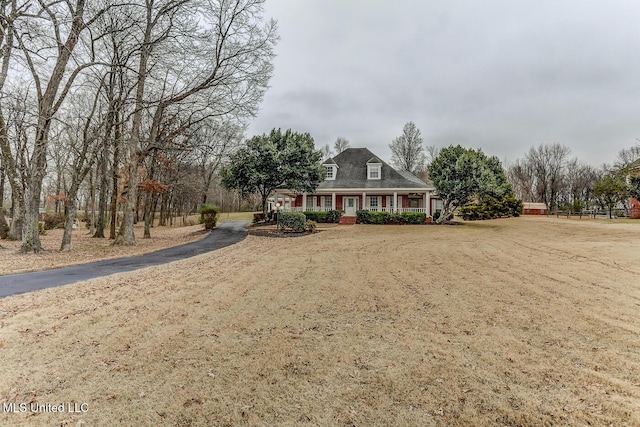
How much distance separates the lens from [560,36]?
50.5 feet

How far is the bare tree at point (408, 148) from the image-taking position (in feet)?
152

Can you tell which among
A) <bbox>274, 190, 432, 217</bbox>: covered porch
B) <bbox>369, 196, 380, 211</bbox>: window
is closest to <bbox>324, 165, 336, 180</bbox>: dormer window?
<bbox>274, 190, 432, 217</bbox>: covered porch

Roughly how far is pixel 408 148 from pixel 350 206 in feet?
78.1

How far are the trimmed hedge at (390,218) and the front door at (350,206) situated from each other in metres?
2.97

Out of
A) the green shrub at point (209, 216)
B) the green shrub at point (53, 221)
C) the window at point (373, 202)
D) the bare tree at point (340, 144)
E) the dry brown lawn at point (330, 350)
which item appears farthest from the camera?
the bare tree at point (340, 144)

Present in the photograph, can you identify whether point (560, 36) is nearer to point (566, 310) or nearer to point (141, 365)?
point (566, 310)

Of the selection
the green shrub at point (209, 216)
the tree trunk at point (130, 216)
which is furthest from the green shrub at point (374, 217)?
the tree trunk at point (130, 216)

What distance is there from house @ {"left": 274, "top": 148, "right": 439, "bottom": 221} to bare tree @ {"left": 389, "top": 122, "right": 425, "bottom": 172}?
1920 centimetres

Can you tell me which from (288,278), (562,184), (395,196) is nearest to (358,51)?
(395,196)

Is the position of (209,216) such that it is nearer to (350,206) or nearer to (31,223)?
(350,206)

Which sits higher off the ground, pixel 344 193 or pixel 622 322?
pixel 344 193

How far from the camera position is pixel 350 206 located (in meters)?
27.9

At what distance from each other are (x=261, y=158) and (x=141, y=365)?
20074 mm

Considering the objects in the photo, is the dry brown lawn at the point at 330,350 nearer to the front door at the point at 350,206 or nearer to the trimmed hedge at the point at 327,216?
the trimmed hedge at the point at 327,216
